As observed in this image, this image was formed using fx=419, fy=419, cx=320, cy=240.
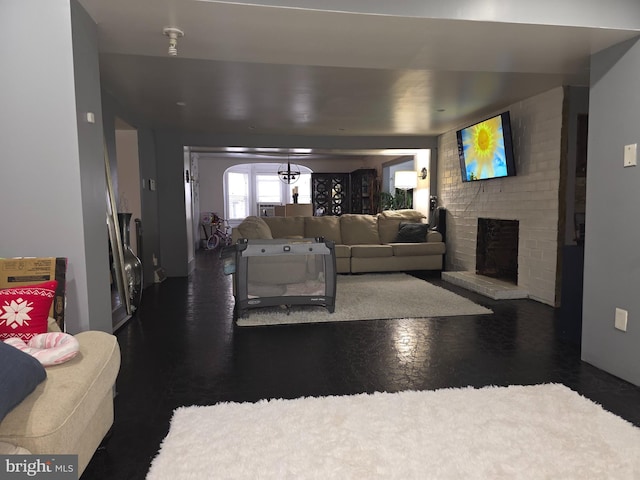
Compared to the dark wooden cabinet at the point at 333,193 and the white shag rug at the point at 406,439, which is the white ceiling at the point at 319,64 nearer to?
the white shag rug at the point at 406,439

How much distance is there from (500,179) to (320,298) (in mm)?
2868

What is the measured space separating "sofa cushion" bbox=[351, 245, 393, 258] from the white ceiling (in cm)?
177

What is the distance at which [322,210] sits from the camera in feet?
36.8

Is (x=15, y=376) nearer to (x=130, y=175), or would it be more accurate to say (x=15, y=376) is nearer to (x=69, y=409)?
(x=69, y=409)

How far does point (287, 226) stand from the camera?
670 cm

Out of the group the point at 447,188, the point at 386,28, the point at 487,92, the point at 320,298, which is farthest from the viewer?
the point at 447,188

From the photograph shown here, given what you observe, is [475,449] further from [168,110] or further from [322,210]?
[322,210]

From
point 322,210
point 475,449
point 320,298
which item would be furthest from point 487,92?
point 322,210

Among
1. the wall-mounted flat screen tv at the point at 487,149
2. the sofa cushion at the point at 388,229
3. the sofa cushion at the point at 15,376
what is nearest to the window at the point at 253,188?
the sofa cushion at the point at 388,229

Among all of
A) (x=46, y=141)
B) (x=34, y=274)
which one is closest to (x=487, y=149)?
(x=46, y=141)

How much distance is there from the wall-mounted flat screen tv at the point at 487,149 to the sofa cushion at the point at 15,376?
4.85 meters

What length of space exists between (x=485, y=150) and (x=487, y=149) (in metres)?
0.05

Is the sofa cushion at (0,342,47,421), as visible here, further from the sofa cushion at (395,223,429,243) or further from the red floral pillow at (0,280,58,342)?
the sofa cushion at (395,223,429,243)

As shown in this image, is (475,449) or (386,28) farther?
(386,28)
